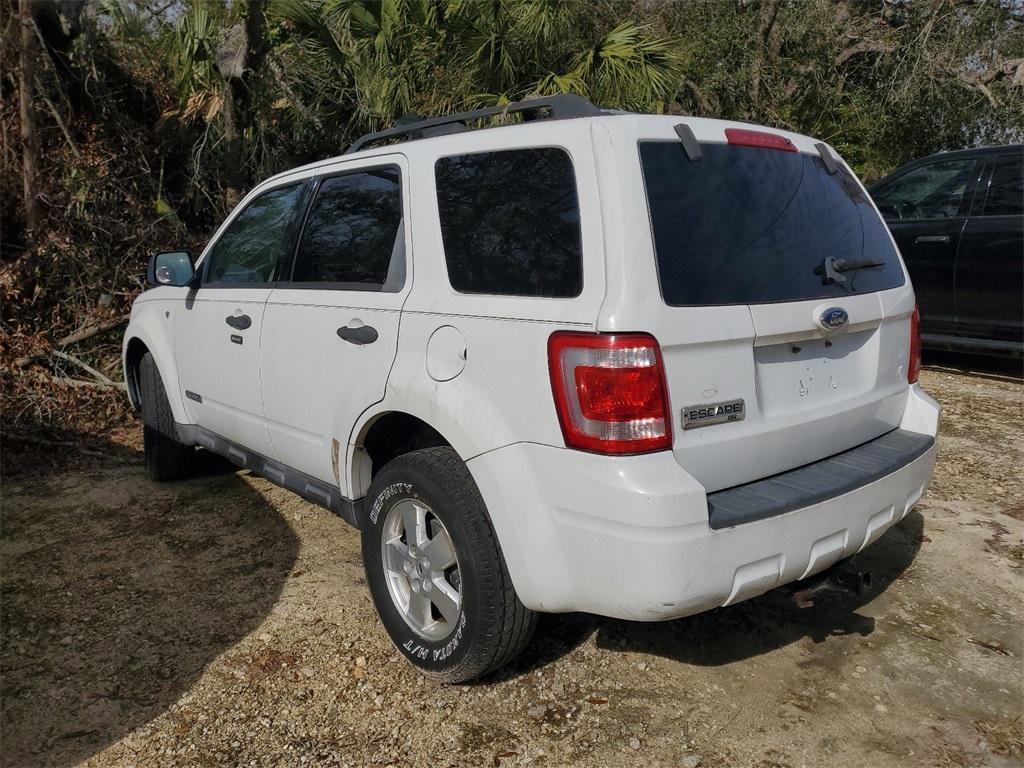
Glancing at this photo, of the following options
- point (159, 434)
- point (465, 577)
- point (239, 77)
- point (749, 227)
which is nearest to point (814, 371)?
point (749, 227)

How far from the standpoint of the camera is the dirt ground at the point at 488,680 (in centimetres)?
253

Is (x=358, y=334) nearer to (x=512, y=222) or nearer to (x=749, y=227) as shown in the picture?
(x=512, y=222)

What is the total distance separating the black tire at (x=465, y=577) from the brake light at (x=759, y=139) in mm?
1333

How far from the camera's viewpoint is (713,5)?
13109mm

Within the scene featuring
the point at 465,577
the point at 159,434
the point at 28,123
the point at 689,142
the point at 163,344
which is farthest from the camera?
the point at 28,123

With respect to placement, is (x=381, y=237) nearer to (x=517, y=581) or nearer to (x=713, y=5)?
(x=517, y=581)

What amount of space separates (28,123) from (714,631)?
6.99 meters

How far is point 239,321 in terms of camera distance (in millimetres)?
3734

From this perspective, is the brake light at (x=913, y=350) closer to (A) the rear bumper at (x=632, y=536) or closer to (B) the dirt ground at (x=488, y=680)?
(A) the rear bumper at (x=632, y=536)

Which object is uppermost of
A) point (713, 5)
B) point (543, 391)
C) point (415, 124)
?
point (713, 5)

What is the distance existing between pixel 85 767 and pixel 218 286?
2244mm

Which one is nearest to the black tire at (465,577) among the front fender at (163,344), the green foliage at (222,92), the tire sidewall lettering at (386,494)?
the tire sidewall lettering at (386,494)

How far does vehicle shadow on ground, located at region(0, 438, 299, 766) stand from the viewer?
9.15 feet

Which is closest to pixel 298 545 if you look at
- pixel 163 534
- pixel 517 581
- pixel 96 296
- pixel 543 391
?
pixel 163 534
